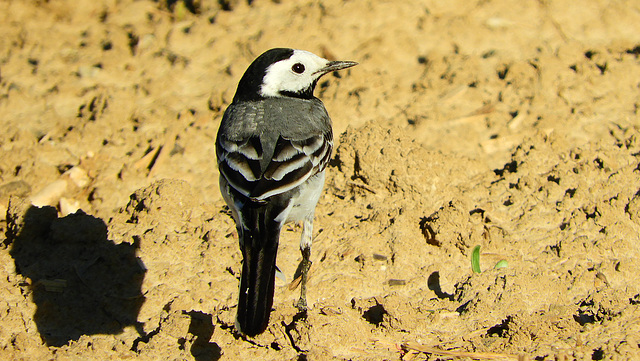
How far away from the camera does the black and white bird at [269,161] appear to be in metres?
3.89

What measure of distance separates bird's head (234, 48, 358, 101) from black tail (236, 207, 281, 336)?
4.74ft

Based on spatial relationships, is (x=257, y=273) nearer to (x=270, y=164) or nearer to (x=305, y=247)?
(x=270, y=164)

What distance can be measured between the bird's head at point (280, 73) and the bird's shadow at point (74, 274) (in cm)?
163

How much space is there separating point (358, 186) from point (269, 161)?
135 centimetres

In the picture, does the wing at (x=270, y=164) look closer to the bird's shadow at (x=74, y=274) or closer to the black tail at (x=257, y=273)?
the black tail at (x=257, y=273)

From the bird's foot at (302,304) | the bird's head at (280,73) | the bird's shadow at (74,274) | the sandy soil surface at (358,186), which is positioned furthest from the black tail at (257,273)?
the bird's head at (280,73)

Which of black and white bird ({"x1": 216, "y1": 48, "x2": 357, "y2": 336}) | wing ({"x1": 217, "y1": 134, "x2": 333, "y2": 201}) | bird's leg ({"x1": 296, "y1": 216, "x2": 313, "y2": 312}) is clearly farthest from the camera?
bird's leg ({"x1": 296, "y1": 216, "x2": 313, "y2": 312})

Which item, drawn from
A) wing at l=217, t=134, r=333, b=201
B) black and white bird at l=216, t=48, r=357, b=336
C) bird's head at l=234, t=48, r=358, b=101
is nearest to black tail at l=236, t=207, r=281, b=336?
black and white bird at l=216, t=48, r=357, b=336

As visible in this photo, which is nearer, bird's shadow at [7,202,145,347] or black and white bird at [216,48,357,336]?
black and white bird at [216,48,357,336]

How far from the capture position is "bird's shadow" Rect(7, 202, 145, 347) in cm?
441

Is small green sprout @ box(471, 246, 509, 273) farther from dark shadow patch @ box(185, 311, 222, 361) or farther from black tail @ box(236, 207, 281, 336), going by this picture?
dark shadow patch @ box(185, 311, 222, 361)

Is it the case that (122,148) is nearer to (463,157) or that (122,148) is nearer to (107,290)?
(107,290)

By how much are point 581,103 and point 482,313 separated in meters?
3.02

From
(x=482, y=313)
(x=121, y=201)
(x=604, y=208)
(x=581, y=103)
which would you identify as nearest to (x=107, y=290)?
(x=121, y=201)
